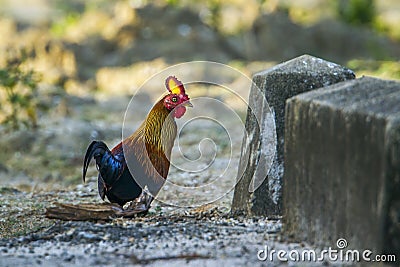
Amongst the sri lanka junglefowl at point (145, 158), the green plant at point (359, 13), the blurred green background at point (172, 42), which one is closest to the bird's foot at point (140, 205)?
the sri lanka junglefowl at point (145, 158)

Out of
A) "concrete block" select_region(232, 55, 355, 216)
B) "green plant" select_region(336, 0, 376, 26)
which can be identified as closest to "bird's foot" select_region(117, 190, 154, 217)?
"concrete block" select_region(232, 55, 355, 216)

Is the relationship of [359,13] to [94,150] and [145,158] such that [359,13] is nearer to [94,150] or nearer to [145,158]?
[145,158]

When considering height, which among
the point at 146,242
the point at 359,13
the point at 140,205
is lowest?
the point at 146,242

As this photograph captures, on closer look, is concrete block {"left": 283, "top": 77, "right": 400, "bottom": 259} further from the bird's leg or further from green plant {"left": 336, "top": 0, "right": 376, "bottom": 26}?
green plant {"left": 336, "top": 0, "right": 376, "bottom": 26}

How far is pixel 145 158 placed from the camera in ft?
21.9

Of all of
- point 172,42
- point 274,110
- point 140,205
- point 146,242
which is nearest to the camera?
point 146,242

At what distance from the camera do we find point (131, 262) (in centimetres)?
500

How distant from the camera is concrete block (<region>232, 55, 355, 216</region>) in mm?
6172

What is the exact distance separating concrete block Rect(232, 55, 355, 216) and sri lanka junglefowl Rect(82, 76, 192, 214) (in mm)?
667

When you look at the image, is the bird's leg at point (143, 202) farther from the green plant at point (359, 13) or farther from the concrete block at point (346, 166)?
the green plant at point (359, 13)

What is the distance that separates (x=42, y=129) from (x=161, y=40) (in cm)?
896

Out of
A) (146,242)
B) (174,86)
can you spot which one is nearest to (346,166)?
(146,242)

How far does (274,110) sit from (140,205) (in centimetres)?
141

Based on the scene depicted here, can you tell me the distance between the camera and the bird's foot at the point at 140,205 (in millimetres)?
6633
